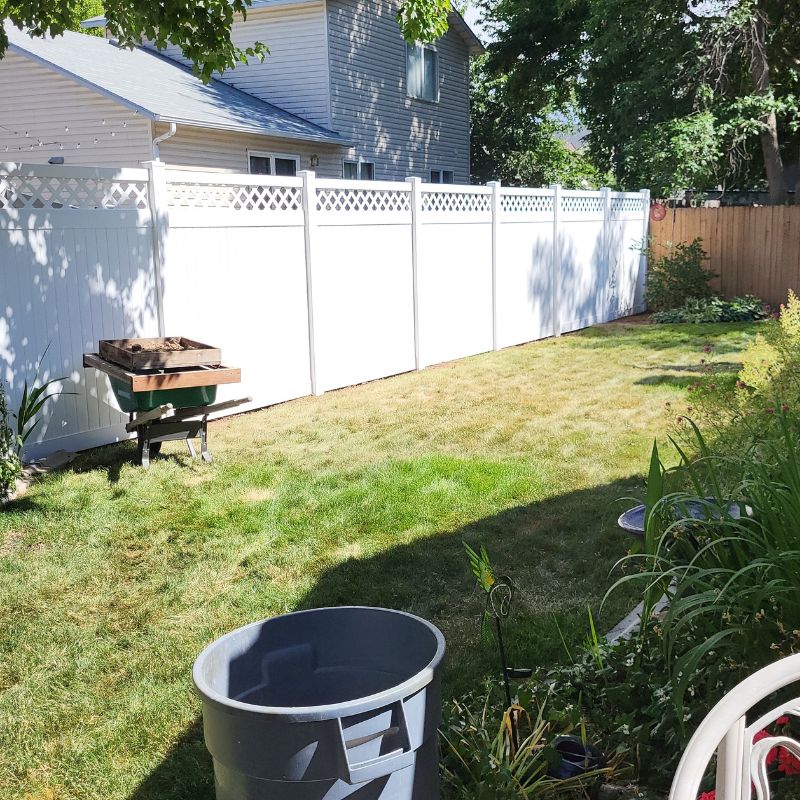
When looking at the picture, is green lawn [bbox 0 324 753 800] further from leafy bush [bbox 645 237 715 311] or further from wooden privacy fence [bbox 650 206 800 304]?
wooden privacy fence [bbox 650 206 800 304]

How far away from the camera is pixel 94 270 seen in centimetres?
712

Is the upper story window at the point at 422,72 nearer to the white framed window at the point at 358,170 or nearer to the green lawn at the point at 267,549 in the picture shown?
the white framed window at the point at 358,170

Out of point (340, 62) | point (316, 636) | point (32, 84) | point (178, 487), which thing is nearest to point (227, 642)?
point (316, 636)

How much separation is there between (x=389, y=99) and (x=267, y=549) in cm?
1693

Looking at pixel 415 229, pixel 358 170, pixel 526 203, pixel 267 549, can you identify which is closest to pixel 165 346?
pixel 267 549

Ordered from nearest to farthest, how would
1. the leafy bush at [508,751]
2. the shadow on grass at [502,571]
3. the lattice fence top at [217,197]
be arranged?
1. the leafy bush at [508,751]
2. the shadow on grass at [502,571]
3. the lattice fence top at [217,197]

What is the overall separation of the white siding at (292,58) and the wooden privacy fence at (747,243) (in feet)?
23.6

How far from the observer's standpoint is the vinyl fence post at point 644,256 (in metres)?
16.9

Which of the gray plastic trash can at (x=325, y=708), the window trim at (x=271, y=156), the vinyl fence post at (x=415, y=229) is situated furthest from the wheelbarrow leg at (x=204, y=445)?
the window trim at (x=271, y=156)

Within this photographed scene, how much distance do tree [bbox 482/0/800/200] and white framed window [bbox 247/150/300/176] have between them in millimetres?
6873

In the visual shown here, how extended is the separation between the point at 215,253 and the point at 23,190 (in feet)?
6.22

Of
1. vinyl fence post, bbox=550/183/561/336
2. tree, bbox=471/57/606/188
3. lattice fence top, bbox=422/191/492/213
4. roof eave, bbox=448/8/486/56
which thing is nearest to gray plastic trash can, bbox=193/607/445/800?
lattice fence top, bbox=422/191/492/213

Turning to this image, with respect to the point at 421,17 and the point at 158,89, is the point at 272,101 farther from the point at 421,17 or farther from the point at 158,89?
the point at 421,17

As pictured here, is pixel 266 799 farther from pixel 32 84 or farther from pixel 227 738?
pixel 32 84
